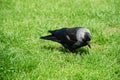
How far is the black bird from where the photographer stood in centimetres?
818

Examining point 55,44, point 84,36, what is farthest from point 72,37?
point 55,44

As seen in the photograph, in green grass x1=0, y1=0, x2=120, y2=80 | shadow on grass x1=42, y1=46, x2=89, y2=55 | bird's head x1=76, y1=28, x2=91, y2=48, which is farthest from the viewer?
shadow on grass x1=42, y1=46, x2=89, y2=55

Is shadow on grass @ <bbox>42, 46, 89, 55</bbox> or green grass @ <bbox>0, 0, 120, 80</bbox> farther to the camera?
shadow on grass @ <bbox>42, 46, 89, 55</bbox>

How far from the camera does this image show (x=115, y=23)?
10656 millimetres

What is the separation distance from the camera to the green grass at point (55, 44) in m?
6.92

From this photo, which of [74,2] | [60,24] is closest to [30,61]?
[60,24]

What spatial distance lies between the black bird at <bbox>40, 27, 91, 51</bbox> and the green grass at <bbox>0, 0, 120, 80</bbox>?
19cm

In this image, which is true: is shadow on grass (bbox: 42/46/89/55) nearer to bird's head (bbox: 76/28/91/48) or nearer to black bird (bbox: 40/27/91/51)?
black bird (bbox: 40/27/91/51)

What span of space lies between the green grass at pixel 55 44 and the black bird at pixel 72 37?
0.63ft

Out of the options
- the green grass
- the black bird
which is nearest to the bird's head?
the black bird

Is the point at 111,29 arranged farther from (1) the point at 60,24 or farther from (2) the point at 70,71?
(2) the point at 70,71

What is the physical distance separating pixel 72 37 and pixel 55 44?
26.4 inches

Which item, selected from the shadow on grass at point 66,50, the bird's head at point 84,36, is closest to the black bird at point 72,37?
the bird's head at point 84,36

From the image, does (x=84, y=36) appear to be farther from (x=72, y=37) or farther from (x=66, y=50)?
(x=66, y=50)
